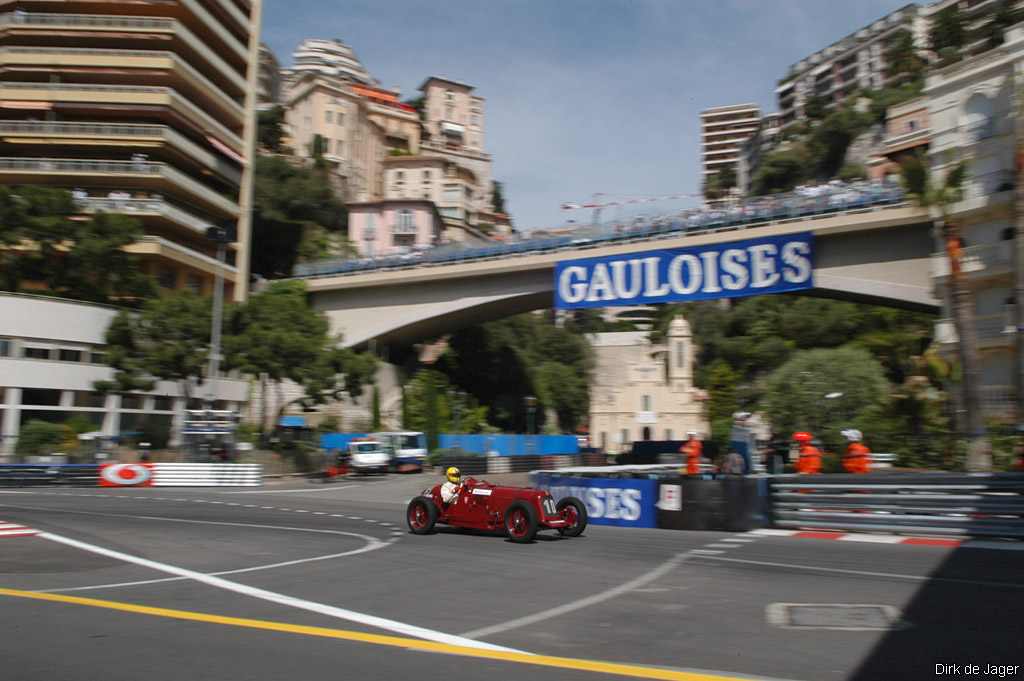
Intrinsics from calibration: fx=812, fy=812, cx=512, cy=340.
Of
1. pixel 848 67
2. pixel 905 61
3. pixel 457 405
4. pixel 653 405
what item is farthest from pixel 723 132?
pixel 457 405

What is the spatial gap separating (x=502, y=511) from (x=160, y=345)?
90.4ft

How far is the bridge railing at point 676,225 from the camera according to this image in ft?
119

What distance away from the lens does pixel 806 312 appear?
66.5 metres

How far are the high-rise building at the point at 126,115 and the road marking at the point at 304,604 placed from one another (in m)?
37.4

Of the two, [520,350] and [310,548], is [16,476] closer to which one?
[310,548]

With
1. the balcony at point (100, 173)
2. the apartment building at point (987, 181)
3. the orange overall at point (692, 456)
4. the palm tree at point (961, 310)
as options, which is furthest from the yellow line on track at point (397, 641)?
the balcony at point (100, 173)

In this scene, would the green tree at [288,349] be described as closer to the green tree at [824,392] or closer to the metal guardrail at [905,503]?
the green tree at [824,392]

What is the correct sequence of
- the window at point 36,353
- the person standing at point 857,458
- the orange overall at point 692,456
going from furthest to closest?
the window at point 36,353 < the orange overall at point 692,456 < the person standing at point 857,458

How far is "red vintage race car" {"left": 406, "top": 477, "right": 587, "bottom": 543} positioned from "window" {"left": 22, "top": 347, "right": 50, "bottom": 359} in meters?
31.6

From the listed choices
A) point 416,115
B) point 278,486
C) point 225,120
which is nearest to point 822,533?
point 278,486

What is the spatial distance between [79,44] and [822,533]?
50.8 metres

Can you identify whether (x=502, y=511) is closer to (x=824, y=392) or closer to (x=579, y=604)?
(x=579, y=604)

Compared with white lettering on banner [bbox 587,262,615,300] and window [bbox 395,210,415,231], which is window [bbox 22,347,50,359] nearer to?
white lettering on banner [bbox 587,262,615,300]

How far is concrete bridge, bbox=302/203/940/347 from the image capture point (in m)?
35.4
